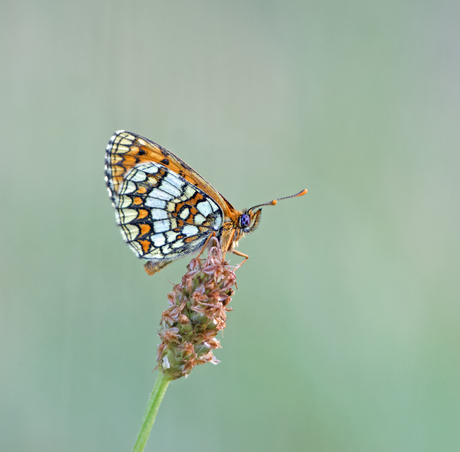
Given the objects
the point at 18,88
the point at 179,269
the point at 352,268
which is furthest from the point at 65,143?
the point at 352,268

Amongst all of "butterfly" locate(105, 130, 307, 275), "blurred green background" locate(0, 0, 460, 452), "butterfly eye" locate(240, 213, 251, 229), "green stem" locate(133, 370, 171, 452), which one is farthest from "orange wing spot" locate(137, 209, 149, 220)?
"blurred green background" locate(0, 0, 460, 452)

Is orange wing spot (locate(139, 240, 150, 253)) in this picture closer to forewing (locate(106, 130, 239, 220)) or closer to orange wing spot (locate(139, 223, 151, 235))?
orange wing spot (locate(139, 223, 151, 235))

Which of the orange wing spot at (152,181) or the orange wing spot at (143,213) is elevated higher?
the orange wing spot at (152,181)

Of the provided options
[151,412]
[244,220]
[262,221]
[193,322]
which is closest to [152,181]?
[244,220]

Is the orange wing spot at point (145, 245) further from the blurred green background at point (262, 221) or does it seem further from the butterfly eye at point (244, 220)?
the blurred green background at point (262, 221)

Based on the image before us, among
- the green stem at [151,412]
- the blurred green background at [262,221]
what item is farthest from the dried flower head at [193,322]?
the blurred green background at [262,221]

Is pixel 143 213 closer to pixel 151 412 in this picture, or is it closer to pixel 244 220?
pixel 244 220
